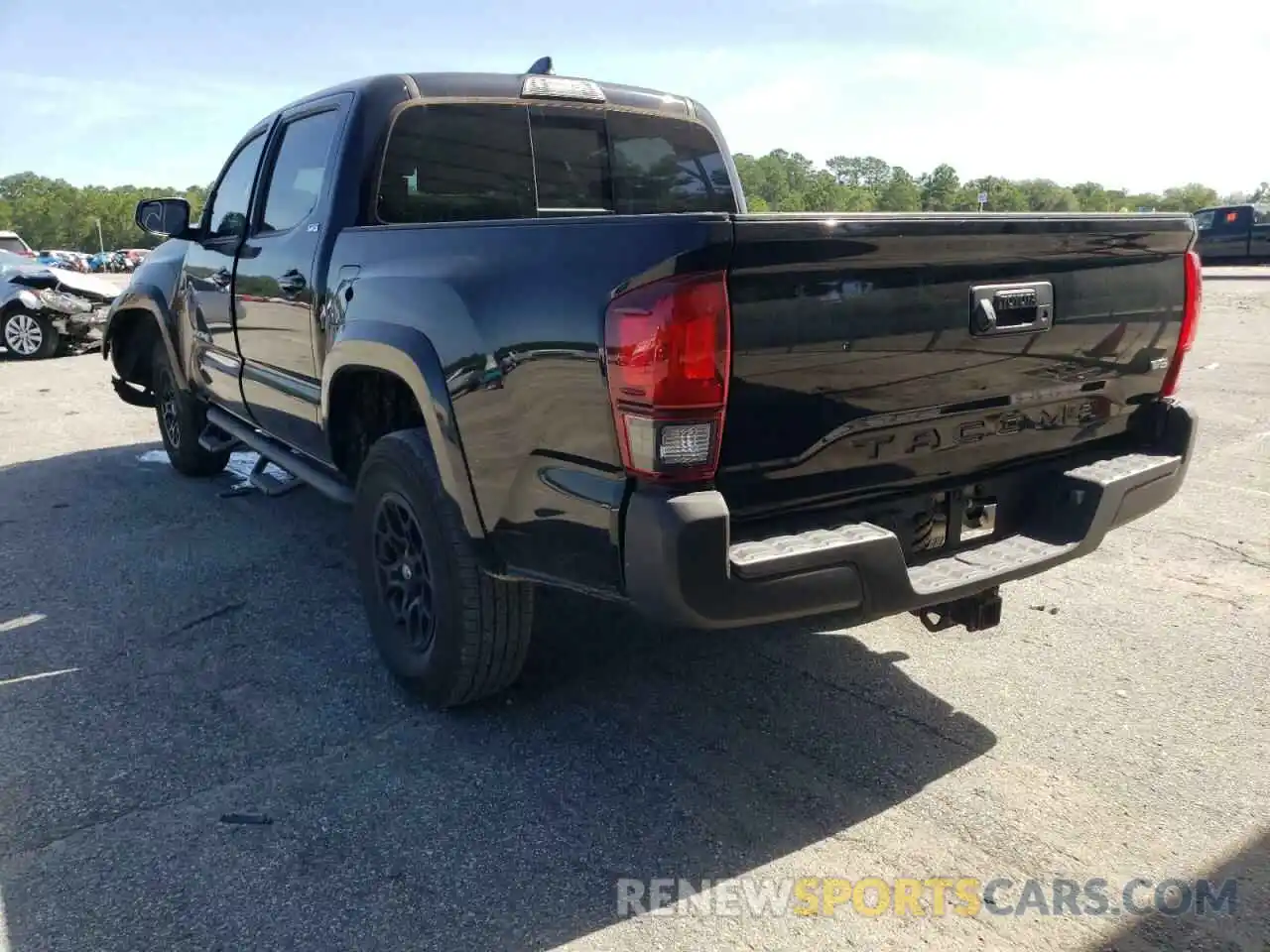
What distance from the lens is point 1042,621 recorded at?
13.3 ft

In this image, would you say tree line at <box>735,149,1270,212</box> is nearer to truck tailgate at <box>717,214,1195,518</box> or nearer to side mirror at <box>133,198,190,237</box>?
truck tailgate at <box>717,214,1195,518</box>

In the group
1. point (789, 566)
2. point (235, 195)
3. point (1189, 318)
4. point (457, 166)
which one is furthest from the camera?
point (235, 195)

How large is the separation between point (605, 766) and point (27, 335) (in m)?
13.3

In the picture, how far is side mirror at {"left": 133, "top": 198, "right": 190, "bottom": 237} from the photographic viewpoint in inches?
211

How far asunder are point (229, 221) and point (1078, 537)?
428cm

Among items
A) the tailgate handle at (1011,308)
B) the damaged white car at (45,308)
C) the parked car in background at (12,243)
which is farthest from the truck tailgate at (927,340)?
the parked car in background at (12,243)

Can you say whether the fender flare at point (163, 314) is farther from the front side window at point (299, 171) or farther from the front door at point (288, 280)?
the front side window at point (299, 171)

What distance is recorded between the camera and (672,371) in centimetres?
226

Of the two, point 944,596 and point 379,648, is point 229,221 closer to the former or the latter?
point 379,648

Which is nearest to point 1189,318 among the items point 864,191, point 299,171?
point 299,171

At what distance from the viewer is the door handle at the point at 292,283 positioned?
397 centimetres

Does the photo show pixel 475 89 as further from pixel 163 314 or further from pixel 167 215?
pixel 163 314

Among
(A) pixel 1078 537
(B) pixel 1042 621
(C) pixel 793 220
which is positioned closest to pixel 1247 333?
(B) pixel 1042 621

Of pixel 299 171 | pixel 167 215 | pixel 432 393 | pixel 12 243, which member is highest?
pixel 12 243
